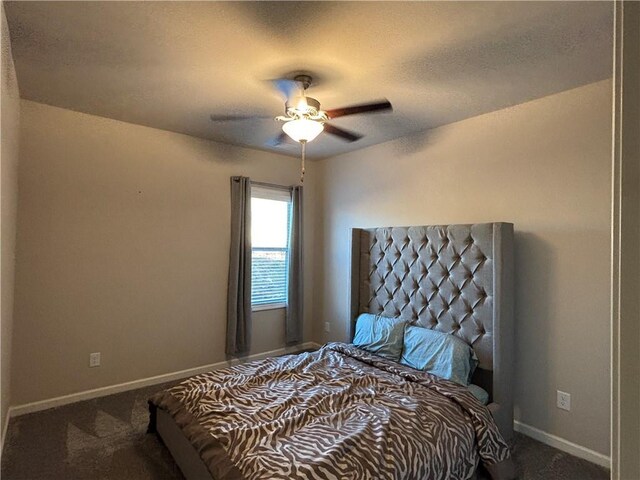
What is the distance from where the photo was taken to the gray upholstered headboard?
2656mm

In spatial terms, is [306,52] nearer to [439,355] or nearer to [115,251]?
[439,355]

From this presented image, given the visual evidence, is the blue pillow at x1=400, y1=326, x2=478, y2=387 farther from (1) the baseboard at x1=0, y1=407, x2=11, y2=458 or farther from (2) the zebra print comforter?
(1) the baseboard at x1=0, y1=407, x2=11, y2=458

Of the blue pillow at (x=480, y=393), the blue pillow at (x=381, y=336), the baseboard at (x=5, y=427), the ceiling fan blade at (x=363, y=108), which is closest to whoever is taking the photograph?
the ceiling fan blade at (x=363, y=108)

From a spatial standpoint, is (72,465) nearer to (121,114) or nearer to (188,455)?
(188,455)

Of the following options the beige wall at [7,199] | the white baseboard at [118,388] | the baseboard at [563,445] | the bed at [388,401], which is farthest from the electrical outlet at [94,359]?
the baseboard at [563,445]

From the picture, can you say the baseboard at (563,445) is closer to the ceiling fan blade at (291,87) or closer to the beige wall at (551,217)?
the beige wall at (551,217)

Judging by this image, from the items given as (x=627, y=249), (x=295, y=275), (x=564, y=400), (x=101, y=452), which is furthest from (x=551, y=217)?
(x=101, y=452)

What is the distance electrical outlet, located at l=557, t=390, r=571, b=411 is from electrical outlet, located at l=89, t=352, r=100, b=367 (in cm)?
391

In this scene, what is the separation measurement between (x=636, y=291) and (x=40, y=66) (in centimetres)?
322

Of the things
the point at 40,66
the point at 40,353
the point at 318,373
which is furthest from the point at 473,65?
the point at 40,353

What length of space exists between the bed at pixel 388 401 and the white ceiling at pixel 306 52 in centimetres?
112

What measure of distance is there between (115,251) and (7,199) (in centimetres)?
112

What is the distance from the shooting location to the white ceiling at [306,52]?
1777 mm

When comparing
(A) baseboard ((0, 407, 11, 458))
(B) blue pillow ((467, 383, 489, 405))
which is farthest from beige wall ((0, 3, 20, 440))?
(B) blue pillow ((467, 383, 489, 405))
